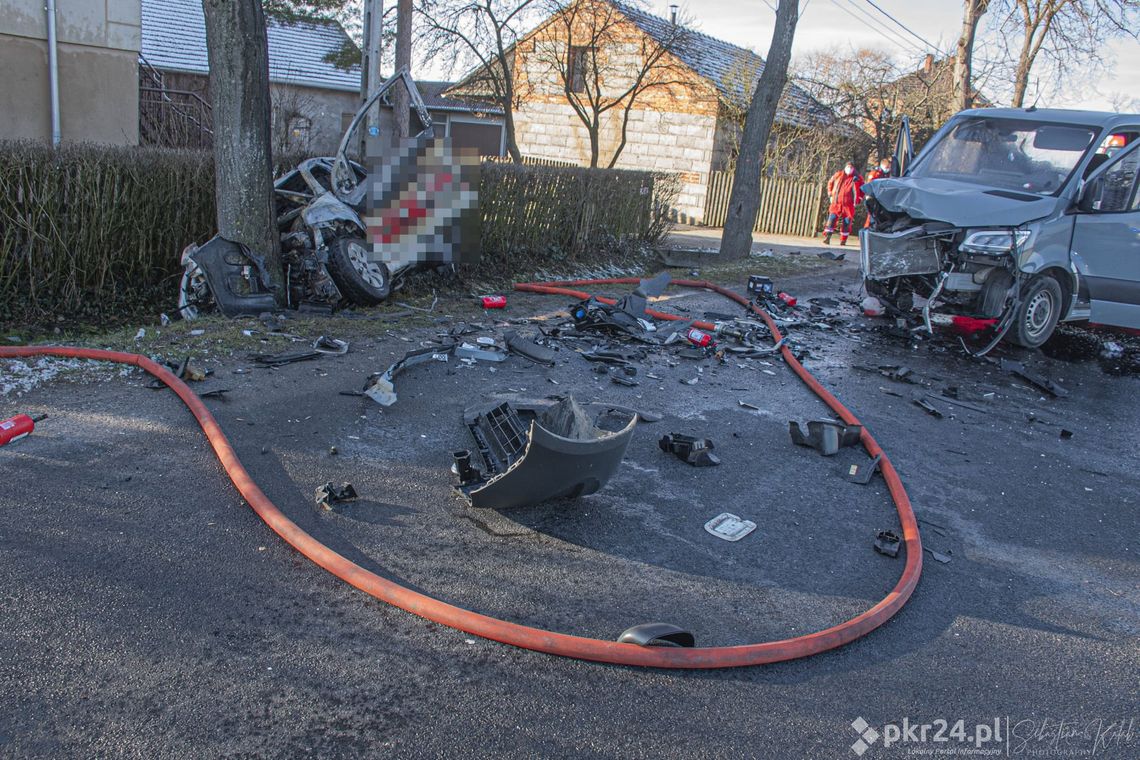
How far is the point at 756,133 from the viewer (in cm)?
1491

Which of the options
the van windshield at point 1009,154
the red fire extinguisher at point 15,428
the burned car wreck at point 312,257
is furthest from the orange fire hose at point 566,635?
the van windshield at point 1009,154

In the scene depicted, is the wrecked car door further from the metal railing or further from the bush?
the metal railing

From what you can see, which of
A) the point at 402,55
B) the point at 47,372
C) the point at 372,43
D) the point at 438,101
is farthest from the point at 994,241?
the point at 438,101

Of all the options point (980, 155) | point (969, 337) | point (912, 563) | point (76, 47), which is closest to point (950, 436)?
point (912, 563)

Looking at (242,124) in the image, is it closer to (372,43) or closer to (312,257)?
(312,257)

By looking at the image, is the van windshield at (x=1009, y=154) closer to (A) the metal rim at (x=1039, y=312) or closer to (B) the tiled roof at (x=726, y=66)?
(A) the metal rim at (x=1039, y=312)

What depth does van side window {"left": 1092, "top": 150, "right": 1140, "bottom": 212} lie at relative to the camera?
8.84m

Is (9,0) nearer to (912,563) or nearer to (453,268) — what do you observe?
(453,268)

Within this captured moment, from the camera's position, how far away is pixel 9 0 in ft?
41.7

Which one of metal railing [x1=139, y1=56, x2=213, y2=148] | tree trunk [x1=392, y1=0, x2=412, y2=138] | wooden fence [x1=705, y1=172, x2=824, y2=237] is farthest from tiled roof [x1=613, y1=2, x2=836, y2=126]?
metal railing [x1=139, y1=56, x2=213, y2=148]

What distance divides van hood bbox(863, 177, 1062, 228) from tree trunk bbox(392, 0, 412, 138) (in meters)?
9.10

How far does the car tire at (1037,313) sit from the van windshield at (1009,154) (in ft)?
3.34

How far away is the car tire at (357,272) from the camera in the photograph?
26.9 feet

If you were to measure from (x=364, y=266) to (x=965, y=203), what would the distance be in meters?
6.28
